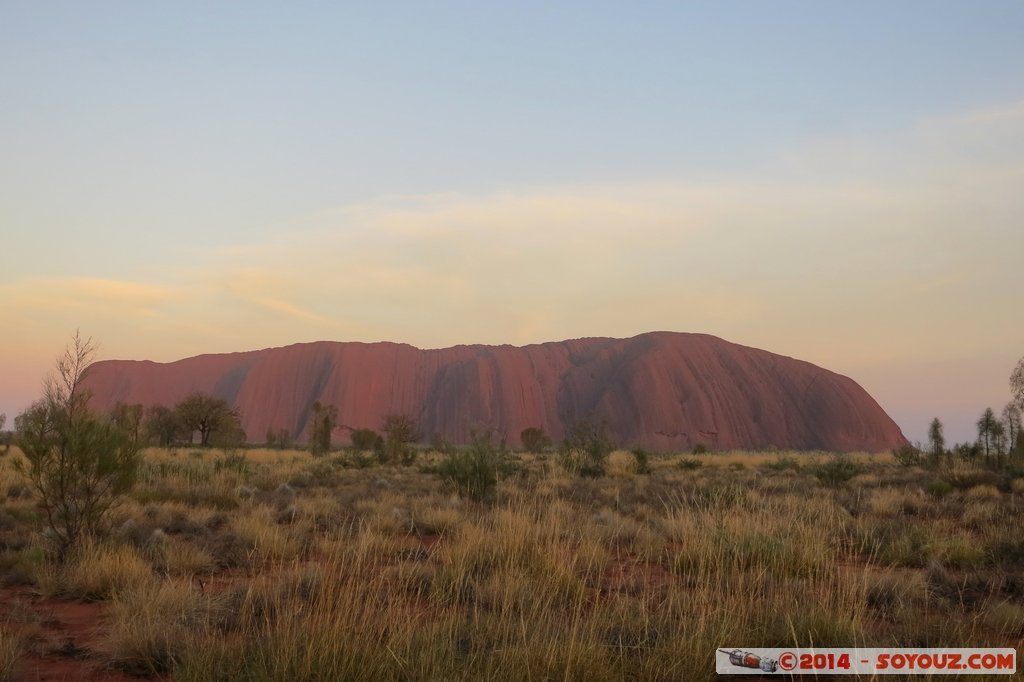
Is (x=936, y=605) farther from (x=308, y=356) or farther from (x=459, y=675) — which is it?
(x=308, y=356)

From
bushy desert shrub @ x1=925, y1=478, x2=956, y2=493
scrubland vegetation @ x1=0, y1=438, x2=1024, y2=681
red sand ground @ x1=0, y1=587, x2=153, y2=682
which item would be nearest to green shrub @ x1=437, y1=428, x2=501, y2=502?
scrubland vegetation @ x1=0, y1=438, x2=1024, y2=681

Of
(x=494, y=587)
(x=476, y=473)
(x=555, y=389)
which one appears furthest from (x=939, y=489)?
(x=555, y=389)

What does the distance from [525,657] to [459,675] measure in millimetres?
351

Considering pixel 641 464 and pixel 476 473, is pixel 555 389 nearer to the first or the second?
pixel 641 464

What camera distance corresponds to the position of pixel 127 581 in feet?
20.2

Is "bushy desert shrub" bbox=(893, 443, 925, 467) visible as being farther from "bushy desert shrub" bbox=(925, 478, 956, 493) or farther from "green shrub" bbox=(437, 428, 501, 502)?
"green shrub" bbox=(437, 428, 501, 502)

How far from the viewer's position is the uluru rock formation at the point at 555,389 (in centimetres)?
8356

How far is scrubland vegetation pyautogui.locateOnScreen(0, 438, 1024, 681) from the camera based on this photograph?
3.74 m

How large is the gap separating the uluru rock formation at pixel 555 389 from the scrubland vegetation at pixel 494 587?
228 feet

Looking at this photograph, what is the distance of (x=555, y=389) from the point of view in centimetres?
9362

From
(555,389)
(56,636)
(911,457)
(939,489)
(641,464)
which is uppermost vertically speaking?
(555,389)

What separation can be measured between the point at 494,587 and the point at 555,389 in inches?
3486

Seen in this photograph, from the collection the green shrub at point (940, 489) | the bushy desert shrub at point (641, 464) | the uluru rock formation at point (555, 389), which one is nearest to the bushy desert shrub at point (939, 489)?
the green shrub at point (940, 489)

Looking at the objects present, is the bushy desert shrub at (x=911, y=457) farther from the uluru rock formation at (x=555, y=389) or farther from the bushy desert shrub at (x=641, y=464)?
the uluru rock formation at (x=555, y=389)
